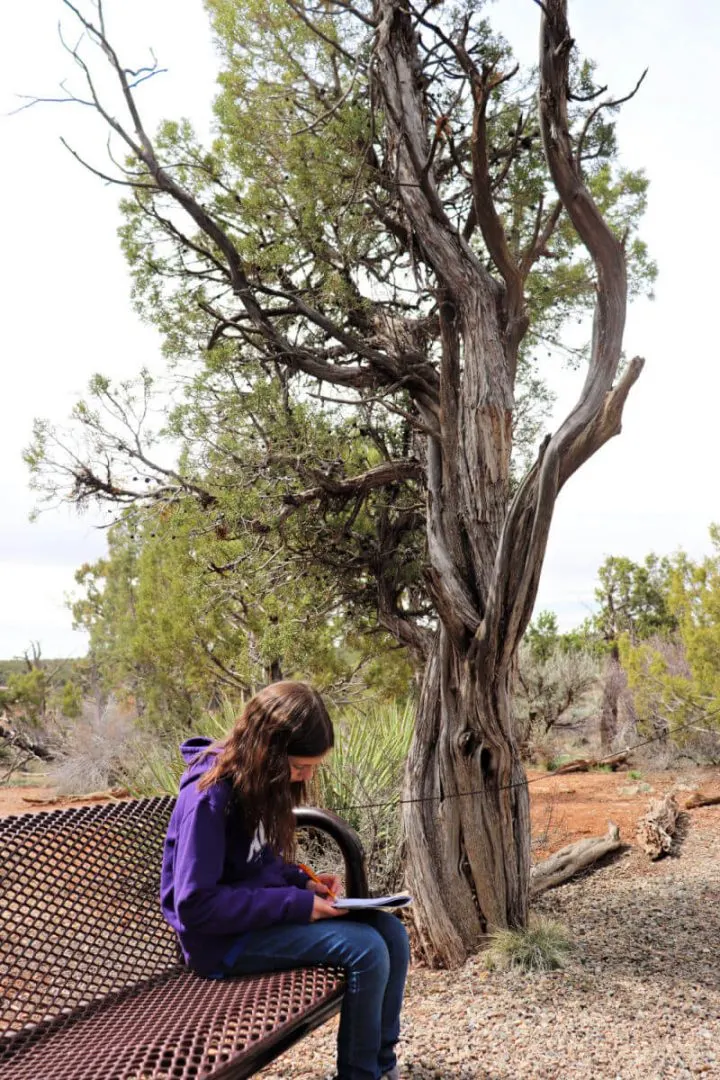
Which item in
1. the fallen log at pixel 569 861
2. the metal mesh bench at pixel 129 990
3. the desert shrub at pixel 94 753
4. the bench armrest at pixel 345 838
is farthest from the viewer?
the desert shrub at pixel 94 753

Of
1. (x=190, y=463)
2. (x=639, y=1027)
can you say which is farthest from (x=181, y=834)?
(x=190, y=463)

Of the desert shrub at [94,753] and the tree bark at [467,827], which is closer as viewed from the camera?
the tree bark at [467,827]

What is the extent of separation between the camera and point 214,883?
2.22 meters

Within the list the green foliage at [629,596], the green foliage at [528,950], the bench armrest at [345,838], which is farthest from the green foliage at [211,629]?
the green foliage at [629,596]

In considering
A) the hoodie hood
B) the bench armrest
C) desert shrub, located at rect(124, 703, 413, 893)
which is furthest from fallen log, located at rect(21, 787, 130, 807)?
the hoodie hood

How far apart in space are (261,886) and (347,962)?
11.3 inches

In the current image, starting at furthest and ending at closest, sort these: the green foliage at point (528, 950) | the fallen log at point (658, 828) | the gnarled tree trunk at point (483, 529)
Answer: the fallen log at point (658, 828)
the gnarled tree trunk at point (483, 529)
the green foliage at point (528, 950)

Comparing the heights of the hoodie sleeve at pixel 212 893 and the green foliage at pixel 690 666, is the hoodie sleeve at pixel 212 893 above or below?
below

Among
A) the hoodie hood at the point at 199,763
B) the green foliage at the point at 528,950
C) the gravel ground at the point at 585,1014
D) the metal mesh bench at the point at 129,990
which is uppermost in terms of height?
the hoodie hood at the point at 199,763

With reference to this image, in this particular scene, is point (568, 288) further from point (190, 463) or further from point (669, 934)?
point (669, 934)

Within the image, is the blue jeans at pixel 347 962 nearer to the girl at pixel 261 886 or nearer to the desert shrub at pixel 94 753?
the girl at pixel 261 886

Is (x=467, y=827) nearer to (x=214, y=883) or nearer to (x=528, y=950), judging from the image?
(x=528, y=950)

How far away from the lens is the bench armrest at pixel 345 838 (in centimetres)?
281

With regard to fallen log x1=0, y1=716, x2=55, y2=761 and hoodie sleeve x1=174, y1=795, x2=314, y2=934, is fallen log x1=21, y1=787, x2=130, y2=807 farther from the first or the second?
hoodie sleeve x1=174, y1=795, x2=314, y2=934
